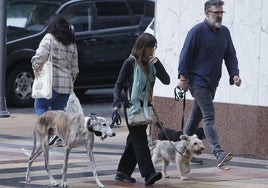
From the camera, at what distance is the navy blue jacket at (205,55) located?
37.3 ft

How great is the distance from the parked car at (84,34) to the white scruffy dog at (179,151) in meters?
8.01

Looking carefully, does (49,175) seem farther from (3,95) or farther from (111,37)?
(111,37)

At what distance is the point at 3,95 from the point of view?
1684 cm

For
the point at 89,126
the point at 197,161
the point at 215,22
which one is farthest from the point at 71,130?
the point at 197,161

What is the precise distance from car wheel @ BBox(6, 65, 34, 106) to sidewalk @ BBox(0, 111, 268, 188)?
13.4ft

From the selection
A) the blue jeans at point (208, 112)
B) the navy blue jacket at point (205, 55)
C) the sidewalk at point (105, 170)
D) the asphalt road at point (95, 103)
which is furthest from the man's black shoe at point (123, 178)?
the asphalt road at point (95, 103)

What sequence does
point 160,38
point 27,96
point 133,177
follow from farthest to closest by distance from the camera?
1. point 27,96
2. point 160,38
3. point 133,177

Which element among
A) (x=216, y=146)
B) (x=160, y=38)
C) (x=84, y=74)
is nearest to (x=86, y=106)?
(x=84, y=74)

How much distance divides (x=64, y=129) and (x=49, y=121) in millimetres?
277

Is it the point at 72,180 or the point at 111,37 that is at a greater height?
the point at 111,37

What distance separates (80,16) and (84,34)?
0.37 metres

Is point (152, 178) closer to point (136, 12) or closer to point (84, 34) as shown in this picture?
point (84, 34)

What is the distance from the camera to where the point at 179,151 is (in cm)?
1063

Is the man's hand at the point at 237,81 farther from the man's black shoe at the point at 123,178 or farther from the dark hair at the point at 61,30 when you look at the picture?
the dark hair at the point at 61,30
